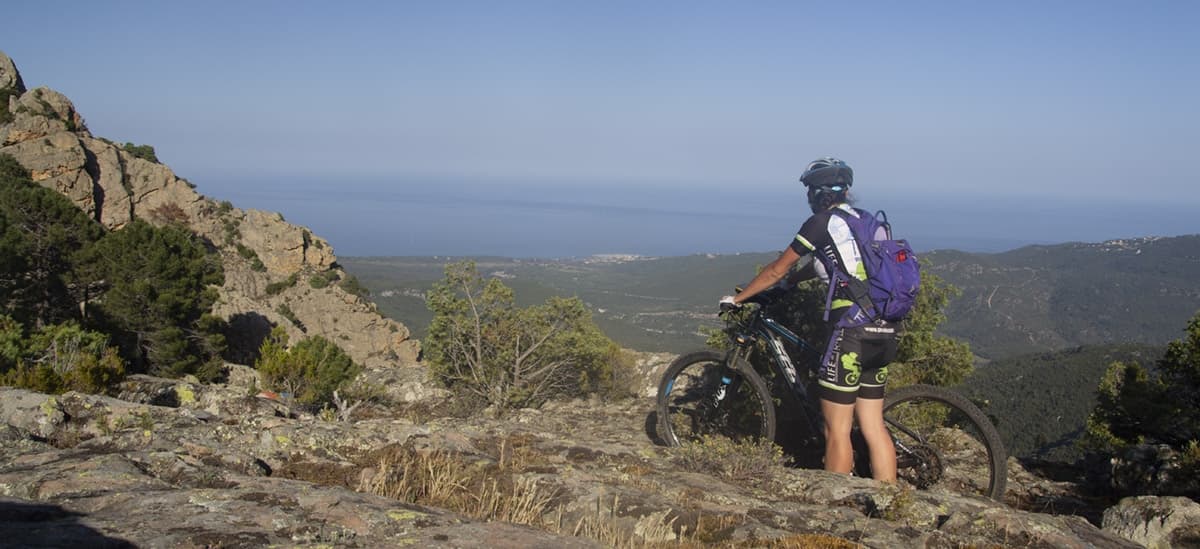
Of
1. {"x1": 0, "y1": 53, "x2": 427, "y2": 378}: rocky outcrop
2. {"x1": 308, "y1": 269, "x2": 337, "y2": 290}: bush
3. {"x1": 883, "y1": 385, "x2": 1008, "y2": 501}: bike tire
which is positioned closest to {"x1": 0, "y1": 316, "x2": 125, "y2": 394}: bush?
{"x1": 883, "y1": 385, "x2": 1008, "y2": 501}: bike tire

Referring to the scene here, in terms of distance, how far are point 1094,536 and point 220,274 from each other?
22378 mm

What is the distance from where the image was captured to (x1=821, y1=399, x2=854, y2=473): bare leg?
16.6 feet

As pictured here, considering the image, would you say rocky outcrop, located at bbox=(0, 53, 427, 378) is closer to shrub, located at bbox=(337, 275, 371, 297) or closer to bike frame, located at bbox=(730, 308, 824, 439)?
shrub, located at bbox=(337, 275, 371, 297)

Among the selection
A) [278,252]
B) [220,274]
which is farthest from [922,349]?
[278,252]

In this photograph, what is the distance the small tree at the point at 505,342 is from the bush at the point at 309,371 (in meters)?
2.27

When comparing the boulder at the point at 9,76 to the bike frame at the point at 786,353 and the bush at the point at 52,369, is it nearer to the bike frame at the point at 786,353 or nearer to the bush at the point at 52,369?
the bush at the point at 52,369

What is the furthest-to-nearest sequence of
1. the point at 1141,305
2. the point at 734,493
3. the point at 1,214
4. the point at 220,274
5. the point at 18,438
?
the point at 1141,305
the point at 220,274
the point at 1,214
the point at 734,493
the point at 18,438

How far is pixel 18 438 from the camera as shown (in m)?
3.49

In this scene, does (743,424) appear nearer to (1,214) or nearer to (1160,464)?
(1160,464)

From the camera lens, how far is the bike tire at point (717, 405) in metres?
6.07

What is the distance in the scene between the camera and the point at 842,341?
489cm

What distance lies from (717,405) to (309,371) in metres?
10.3

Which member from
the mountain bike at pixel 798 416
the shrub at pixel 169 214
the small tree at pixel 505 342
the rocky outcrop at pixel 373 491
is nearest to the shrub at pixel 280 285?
the shrub at pixel 169 214

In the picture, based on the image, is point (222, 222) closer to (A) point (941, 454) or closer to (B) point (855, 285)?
(B) point (855, 285)
